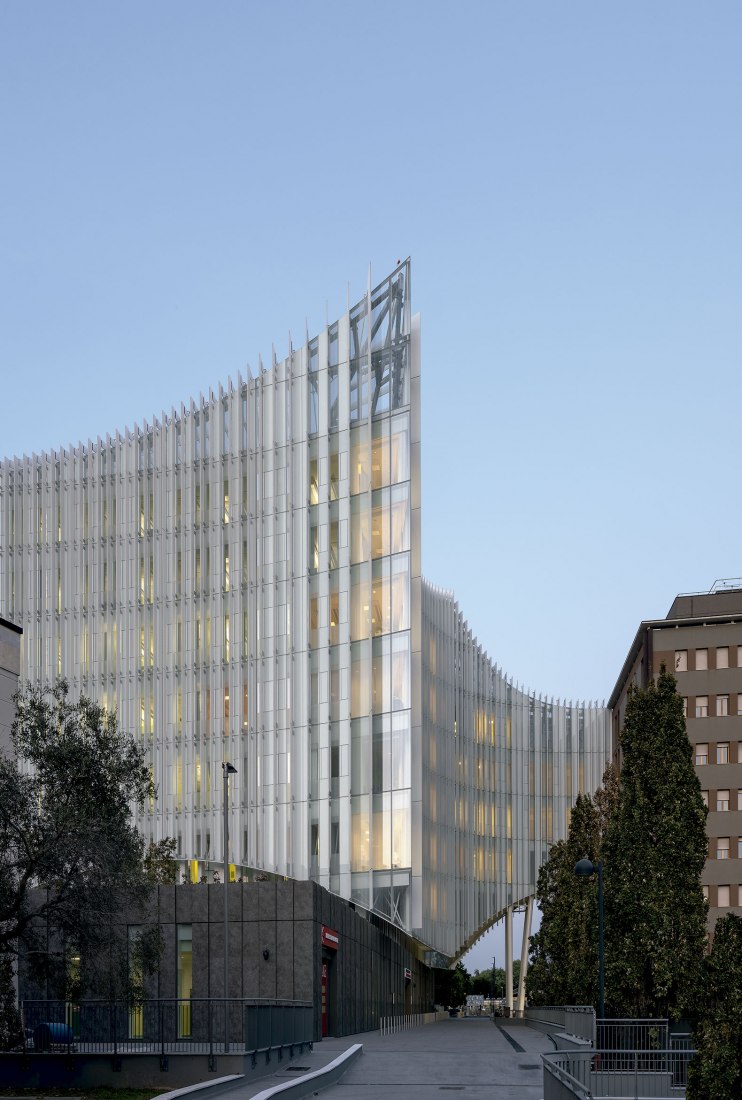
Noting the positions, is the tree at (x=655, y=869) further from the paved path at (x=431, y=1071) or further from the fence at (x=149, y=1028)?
the fence at (x=149, y=1028)

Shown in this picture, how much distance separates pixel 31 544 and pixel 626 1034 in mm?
53121

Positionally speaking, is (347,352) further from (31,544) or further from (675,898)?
(675,898)

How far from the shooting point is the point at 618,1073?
1038 inches

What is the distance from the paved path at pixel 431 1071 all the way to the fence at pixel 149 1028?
1.00m

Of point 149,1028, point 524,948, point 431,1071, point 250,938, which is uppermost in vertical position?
point 149,1028

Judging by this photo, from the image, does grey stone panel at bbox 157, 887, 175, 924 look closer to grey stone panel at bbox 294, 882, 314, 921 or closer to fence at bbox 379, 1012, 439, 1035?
grey stone panel at bbox 294, 882, 314, 921

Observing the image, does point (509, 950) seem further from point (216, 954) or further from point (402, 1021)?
point (216, 954)

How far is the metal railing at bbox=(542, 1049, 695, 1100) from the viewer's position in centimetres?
2223

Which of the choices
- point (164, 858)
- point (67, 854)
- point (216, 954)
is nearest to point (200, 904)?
point (216, 954)

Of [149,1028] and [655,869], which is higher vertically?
[655,869]

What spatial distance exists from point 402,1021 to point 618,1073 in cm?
5742

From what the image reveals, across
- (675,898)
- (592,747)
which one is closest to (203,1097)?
(675,898)

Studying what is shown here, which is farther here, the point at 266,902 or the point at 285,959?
the point at 266,902

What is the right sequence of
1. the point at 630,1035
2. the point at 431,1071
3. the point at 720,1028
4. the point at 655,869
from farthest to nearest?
the point at 655,869
the point at 630,1035
the point at 431,1071
the point at 720,1028
